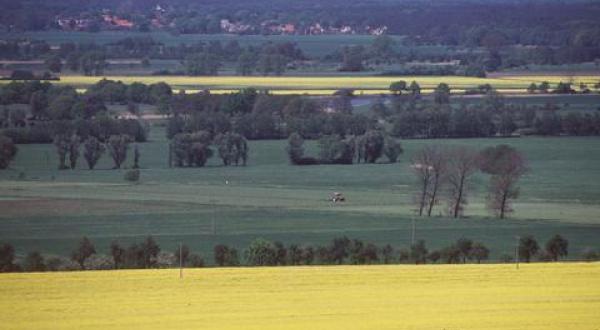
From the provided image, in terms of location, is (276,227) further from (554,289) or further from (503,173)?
(554,289)

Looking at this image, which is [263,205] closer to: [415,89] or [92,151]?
[92,151]

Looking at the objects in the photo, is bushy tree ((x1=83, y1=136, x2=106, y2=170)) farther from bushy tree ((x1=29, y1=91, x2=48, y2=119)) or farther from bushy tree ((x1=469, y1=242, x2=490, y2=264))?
bushy tree ((x1=469, y1=242, x2=490, y2=264))

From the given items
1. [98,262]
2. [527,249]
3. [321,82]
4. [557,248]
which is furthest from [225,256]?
[321,82]

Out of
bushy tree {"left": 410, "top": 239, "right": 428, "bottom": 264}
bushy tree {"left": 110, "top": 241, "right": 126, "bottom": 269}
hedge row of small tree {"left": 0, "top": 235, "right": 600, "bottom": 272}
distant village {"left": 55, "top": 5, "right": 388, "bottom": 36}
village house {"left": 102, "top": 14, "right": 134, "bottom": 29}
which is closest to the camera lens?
bushy tree {"left": 110, "top": 241, "right": 126, "bottom": 269}

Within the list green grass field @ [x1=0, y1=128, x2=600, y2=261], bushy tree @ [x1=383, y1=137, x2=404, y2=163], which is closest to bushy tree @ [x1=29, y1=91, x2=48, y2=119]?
green grass field @ [x1=0, y1=128, x2=600, y2=261]

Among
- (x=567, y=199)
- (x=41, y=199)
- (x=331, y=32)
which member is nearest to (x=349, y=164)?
(x=567, y=199)

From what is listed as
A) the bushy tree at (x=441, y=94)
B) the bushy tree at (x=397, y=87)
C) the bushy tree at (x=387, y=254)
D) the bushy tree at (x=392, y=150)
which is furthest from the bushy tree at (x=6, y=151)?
the bushy tree at (x=397, y=87)
